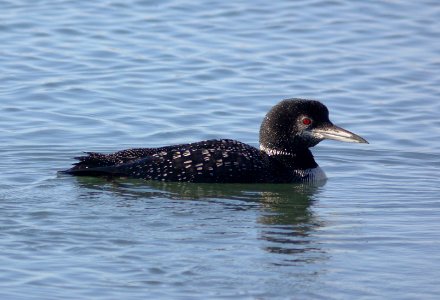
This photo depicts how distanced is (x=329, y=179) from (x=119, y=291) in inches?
160

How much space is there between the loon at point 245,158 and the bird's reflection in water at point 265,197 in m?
0.08

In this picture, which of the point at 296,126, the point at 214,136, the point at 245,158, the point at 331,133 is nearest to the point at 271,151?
the point at 296,126

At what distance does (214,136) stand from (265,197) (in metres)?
2.33

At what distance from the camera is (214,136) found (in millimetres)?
13586

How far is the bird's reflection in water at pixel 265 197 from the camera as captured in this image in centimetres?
1005

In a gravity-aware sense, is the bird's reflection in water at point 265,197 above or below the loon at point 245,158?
below

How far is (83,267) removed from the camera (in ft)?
29.0

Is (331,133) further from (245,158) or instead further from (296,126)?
(245,158)

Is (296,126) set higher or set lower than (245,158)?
higher

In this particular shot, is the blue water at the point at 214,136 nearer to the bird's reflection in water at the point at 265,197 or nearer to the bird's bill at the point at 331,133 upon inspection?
the bird's reflection in water at the point at 265,197

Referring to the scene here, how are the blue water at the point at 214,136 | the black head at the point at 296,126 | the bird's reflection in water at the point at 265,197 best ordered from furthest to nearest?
the black head at the point at 296,126 → the bird's reflection in water at the point at 265,197 → the blue water at the point at 214,136

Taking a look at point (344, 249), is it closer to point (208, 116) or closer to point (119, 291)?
point (119, 291)

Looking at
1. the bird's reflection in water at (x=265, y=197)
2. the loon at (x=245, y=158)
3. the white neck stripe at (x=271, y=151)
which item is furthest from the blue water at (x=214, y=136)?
the white neck stripe at (x=271, y=151)

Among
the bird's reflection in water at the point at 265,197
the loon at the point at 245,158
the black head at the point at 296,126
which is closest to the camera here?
the bird's reflection in water at the point at 265,197
